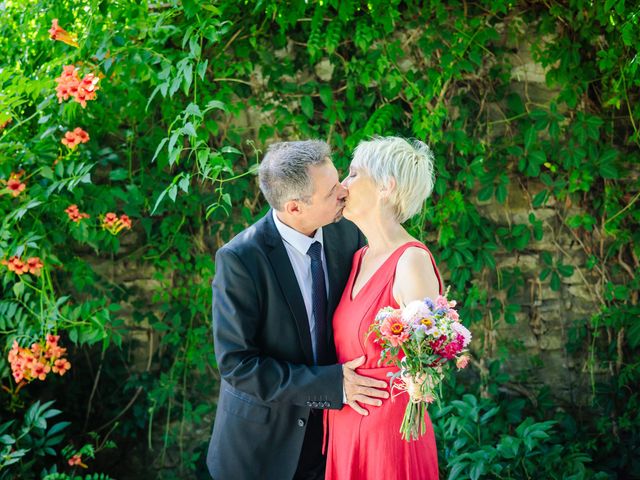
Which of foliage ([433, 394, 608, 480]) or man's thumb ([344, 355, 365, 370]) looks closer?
man's thumb ([344, 355, 365, 370])

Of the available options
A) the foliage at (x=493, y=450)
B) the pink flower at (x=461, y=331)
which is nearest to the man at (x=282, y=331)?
the pink flower at (x=461, y=331)

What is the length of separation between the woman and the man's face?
37mm

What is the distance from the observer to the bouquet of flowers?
197cm

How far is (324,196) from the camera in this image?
242 centimetres

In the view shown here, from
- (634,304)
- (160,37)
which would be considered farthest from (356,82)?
(634,304)

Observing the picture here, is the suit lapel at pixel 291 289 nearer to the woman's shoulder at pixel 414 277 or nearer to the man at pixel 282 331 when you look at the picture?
the man at pixel 282 331

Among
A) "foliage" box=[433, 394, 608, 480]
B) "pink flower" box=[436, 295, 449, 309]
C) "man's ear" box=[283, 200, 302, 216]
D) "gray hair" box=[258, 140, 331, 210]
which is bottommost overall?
"foliage" box=[433, 394, 608, 480]

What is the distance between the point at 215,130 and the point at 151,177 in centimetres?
47

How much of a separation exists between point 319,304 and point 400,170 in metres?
0.58

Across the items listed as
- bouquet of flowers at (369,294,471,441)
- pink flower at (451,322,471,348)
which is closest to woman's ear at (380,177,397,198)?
bouquet of flowers at (369,294,471,441)

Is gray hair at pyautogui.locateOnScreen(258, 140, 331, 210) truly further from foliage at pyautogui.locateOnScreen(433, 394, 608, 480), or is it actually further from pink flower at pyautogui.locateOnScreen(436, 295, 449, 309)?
foliage at pyautogui.locateOnScreen(433, 394, 608, 480)

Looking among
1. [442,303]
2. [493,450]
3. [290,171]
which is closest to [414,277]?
[442,303]

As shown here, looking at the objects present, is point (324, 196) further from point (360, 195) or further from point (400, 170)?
point (400, 170)

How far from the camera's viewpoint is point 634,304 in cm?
393
